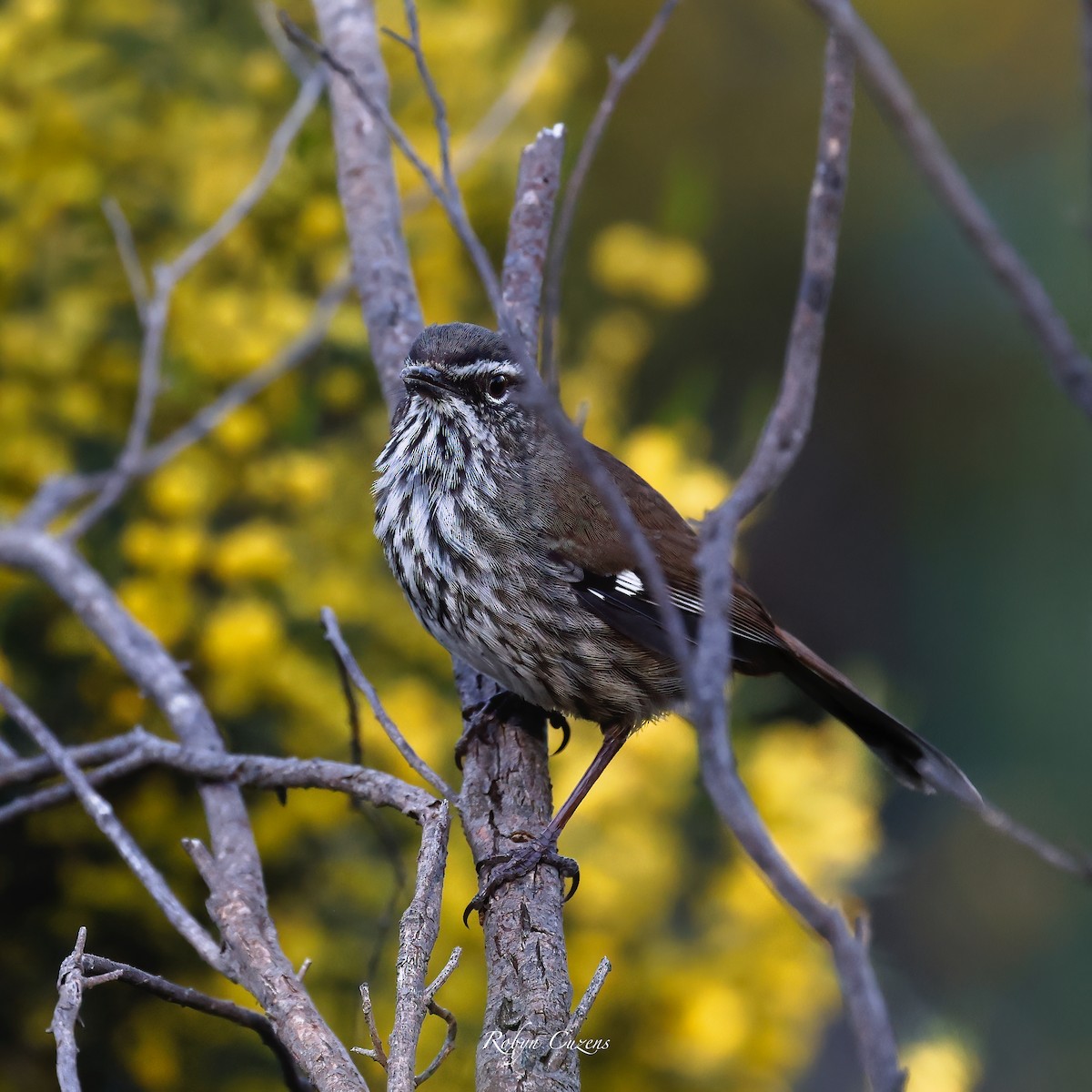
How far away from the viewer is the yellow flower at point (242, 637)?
10.2ft

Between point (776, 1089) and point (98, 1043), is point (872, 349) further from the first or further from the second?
point (98, 1043)

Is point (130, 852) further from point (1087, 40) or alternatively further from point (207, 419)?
point (1087, 40)

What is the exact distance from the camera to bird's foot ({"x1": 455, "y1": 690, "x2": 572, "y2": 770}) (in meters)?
2.73

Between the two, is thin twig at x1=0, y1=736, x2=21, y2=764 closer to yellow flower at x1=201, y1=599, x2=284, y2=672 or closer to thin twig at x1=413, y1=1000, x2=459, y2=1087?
yellow flower at x1=201, y1=599, x2=284, y2=672

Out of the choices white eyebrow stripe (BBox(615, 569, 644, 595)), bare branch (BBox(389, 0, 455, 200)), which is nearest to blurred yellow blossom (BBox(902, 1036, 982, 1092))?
white eyebrow stripe (BBox(615, 569, 644, 595))

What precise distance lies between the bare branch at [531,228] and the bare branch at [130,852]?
1373mm

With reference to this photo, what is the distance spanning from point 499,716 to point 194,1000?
1006mm

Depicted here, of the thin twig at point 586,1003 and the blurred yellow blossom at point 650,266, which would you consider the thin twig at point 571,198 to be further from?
the blurred yellow blossom at point 650,266

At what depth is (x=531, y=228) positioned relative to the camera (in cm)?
318

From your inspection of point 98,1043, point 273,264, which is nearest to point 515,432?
point 273,264

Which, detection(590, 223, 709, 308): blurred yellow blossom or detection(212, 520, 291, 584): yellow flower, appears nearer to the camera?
detection(212, 520, 291, 584): yellow flower

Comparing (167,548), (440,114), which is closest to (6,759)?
(167,548)

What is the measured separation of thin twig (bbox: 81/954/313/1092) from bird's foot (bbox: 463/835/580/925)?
0.42 m

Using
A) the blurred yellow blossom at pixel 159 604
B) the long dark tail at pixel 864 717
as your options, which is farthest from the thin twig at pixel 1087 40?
the blurred yellow blossom at pixel 159 604
